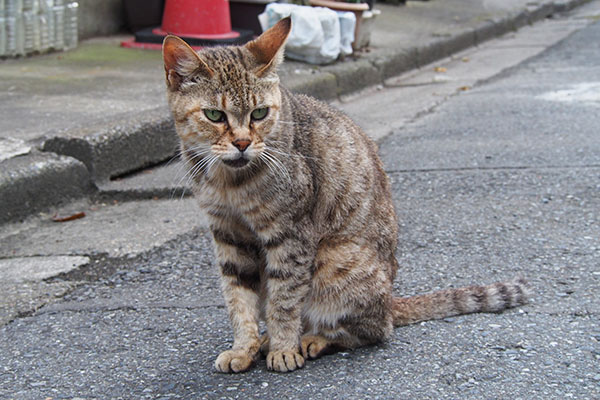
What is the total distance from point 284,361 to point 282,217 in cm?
49

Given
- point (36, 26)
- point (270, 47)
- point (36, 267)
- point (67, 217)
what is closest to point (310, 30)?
point (36, 26)

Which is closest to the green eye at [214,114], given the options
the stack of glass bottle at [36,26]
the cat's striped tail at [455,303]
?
the cat's striped tail at [455,303]

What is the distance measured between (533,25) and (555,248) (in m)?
9.64

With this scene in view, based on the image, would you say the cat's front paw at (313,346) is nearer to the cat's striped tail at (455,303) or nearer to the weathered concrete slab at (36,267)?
the cat's striped tail at (455,303)

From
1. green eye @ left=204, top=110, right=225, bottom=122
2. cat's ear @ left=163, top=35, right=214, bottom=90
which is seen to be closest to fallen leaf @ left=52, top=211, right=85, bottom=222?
cat's ear @ left=163, top=35, right=214, bottom=90

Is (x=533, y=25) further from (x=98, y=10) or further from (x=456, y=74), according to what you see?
(x=98, y=10)

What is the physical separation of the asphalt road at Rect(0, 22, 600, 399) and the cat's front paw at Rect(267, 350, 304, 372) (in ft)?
0.10

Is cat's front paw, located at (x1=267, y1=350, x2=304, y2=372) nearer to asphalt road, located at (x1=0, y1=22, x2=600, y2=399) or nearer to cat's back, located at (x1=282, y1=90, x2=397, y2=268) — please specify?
asphalt road, located at (x1=0, y1=22, x2=600, y2=399)

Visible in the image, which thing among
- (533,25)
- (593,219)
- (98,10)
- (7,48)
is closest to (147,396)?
(593,219)

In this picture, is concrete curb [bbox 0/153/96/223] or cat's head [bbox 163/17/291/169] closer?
cat's head [bbox 163/17/291/169]

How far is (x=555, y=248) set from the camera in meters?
3.64

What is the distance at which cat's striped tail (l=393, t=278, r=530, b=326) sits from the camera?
2.98 metres

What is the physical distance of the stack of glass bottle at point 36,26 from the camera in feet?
21.1

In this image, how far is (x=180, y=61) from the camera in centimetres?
268
